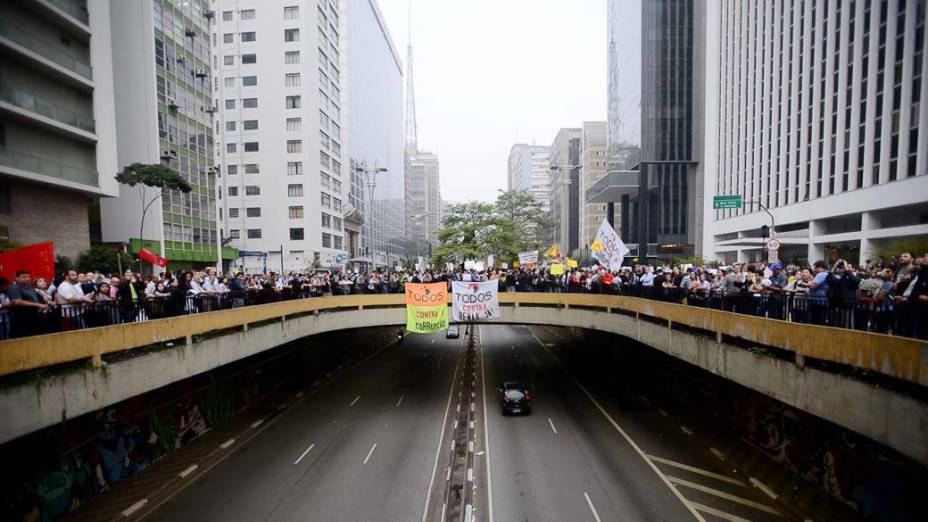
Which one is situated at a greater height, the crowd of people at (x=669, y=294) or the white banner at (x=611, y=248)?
the white banner at (x=611, y=248)

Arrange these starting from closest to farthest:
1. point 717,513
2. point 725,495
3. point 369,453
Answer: point 717,513 → point 725,495 → point 369,453

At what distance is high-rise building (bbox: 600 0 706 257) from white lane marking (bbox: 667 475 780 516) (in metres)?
66.3

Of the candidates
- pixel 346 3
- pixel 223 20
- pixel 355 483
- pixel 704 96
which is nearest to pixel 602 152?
pixel 704 96

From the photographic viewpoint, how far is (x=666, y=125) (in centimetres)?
8088

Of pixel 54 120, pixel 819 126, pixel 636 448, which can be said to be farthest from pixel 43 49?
pixel 819 126

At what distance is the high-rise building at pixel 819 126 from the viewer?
38250 mm

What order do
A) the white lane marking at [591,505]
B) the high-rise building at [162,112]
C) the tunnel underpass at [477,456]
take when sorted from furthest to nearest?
the high-rise building at [162,112] < the tunnel underpass at [477,456] < the white lane marking at [591,505]

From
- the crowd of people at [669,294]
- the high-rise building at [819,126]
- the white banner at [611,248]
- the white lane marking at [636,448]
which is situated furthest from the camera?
the high-rise building at [819,126]

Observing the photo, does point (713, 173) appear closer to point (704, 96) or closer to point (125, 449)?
point (704, 96)

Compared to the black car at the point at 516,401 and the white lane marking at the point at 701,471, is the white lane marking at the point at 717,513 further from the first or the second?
the black car at the point at 516,401

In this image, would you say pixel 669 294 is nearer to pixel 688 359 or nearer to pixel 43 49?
pixel 688 359

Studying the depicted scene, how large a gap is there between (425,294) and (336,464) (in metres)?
9.66

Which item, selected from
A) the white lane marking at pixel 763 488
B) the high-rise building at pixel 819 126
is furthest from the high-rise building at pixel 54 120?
the high-rise building at pixel 819 126

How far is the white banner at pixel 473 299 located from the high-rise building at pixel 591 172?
100 m
